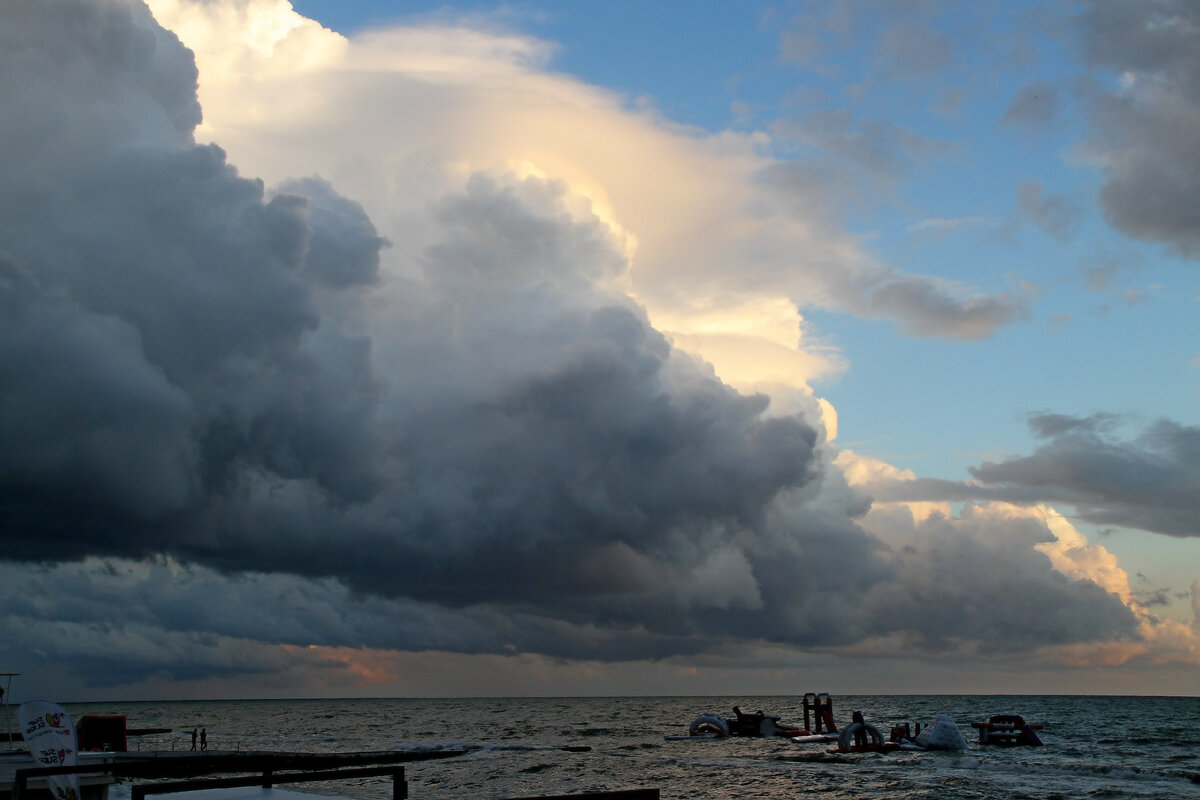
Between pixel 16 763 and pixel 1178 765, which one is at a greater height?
pixel 16 763

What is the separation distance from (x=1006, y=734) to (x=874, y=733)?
1538 centimetres

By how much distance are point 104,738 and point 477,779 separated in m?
28.1

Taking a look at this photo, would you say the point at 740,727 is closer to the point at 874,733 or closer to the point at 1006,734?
the point at 874,733

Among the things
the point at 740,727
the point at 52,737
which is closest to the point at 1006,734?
the point at 740,727

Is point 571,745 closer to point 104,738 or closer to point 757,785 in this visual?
point 757,785

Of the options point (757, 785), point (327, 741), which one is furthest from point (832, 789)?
point (327, 741)

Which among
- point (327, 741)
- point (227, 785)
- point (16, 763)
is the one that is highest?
point (227, 785)

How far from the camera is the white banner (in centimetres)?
1972

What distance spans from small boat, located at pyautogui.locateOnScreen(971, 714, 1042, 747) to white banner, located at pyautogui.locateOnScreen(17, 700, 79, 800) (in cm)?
7698

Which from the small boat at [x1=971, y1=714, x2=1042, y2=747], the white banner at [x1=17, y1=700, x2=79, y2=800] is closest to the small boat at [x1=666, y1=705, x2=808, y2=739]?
the small boat at [x1=971, y1=714, x2=1042, y2=747]

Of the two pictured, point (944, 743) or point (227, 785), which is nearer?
point (227, 785)

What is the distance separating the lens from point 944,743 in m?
72.7

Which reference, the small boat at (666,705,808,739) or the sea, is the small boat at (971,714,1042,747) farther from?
the small boat at (666,705,808,739)

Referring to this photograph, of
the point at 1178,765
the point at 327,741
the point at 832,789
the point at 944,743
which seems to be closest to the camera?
the point at 832,789
